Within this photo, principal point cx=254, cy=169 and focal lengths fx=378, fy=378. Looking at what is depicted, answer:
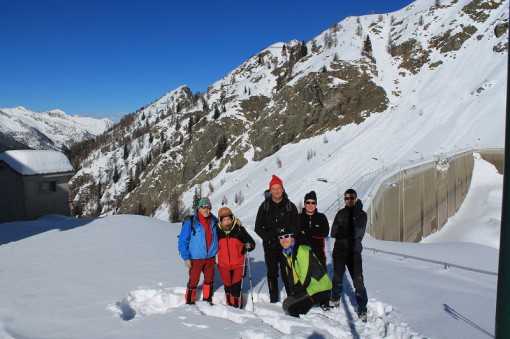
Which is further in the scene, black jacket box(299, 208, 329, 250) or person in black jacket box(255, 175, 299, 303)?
black jacket box(299, 208, 329, 250)

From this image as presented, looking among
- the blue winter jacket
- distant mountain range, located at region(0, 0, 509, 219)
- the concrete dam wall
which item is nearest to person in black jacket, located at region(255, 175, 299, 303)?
the blue winter jacket

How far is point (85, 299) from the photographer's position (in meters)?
5.79

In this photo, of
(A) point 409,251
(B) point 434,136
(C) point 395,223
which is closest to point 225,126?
(B) point 434,136

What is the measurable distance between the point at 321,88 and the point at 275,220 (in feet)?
186

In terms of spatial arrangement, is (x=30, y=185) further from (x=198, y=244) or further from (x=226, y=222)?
(x=226, y=222)

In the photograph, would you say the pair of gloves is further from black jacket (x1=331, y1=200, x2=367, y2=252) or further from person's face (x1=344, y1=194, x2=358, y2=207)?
person's face (x1=344, y1=194, x2=358, y2=207)

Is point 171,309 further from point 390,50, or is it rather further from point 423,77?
point 390,50

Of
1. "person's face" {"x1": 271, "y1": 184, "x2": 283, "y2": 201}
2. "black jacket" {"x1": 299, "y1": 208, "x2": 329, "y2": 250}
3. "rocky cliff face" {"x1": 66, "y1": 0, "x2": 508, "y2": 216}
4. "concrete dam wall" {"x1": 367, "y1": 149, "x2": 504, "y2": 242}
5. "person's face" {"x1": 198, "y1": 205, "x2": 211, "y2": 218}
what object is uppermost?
"rocky cliff face" {"x1": 66, "y1": 0, "x2": 508, "y2": 216}

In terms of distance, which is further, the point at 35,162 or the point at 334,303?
the point at 35,162

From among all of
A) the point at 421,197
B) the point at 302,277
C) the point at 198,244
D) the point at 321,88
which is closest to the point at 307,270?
the point at 302,277

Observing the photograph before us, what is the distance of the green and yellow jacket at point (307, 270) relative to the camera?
5.06m

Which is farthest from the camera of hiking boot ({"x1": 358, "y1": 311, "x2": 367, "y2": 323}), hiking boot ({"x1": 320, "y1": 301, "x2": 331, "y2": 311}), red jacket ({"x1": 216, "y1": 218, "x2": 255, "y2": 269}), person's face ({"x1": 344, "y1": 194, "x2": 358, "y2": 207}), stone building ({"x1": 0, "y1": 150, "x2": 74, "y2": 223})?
stone building ({"x1": 0, "y1": 150, "x2": 74, "y2": 223})

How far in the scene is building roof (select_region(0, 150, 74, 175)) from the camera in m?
17.0

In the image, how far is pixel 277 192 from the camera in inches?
225
